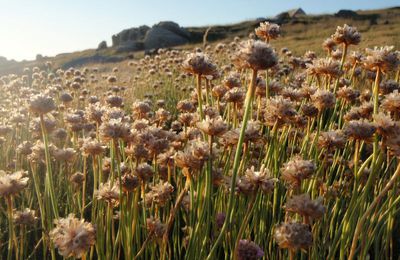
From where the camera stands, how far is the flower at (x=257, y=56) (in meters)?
1.50

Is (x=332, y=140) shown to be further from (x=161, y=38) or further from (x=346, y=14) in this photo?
(x=346, y=14)

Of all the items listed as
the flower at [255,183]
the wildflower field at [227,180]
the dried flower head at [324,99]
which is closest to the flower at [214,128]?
the wildflower field at [227,180]

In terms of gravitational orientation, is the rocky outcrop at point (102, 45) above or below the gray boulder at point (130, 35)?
below

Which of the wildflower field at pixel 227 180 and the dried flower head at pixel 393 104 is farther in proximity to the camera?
the dried flower head at pixel 393 104

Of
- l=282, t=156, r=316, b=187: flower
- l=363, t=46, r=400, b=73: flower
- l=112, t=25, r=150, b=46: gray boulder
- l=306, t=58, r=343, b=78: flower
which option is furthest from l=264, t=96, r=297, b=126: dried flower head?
l=112, t=25, r=150, b=46: gray boulder

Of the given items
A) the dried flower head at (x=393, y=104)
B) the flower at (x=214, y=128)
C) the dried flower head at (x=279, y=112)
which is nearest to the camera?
the flower at (x=214, y=128)

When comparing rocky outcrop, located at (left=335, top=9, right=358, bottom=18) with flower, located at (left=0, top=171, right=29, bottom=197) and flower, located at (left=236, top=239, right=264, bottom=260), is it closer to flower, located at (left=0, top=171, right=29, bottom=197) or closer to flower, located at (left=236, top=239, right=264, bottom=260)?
flower, located at (left=236, top=239, right=264, bottom=260)

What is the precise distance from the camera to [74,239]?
1420 millimetres

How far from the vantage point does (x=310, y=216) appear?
1.62 metres

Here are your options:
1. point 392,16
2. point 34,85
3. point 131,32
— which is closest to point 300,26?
point 392,16

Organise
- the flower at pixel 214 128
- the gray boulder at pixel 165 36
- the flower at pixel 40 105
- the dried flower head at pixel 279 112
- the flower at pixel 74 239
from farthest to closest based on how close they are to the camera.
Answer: the gray boulder at pixel 165 36
the dried flower head at pixel 279 112
the flower at pixel 40 105
the flower at pixel 214 128
the flower at pixel 74 239

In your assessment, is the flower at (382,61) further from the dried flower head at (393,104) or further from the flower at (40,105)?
the flower at (40,105)

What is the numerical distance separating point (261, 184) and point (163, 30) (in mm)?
44321

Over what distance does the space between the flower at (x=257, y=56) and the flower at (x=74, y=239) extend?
2.60 feet
